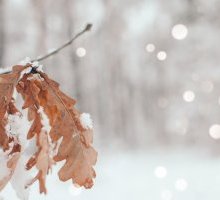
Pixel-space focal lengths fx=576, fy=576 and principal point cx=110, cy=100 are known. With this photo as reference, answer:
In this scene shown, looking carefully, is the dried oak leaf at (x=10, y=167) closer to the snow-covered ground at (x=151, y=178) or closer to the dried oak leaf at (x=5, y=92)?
the dried oak leaf at (x=5, y=92)

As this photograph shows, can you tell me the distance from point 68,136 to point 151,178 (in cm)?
1113

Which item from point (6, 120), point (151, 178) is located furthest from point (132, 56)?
point (6, 120)

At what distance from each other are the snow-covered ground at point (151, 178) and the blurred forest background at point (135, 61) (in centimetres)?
19

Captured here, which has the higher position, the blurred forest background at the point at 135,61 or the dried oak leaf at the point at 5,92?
the blurred forest background at the point at 135,61

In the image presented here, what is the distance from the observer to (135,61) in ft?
66.0

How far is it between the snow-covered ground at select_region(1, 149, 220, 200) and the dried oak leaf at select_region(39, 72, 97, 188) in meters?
5.19

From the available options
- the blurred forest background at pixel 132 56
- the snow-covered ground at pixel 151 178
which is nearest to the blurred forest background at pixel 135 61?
the blurred forest background at pixel 132 56

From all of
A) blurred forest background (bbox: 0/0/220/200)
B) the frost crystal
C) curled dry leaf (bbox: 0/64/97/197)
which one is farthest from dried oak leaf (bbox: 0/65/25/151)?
blurred forest background (bbox: 0/0/220/200)

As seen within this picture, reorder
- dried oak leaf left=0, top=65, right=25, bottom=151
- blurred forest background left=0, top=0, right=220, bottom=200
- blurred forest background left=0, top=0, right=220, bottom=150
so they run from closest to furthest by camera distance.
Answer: dried oak leaf left=0, top=65, right=25, bottom=151 → blurred forest background left=0, top=0, right=220, bottom=200 → blurred forest background left=0, top=0, right=220, bottom=150

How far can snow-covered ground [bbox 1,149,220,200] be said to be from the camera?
8.72m

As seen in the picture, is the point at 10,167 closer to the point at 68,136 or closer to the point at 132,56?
the point at 68,136

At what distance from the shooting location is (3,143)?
0.87 metres

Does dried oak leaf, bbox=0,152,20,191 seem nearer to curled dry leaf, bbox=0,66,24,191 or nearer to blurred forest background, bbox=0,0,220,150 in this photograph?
curled dry leaf, bbox=0,66,24,191

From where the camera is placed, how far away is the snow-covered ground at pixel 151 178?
28.6ft
